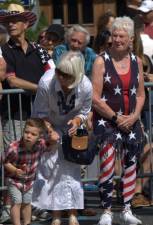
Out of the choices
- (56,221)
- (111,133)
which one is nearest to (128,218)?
(56,221)

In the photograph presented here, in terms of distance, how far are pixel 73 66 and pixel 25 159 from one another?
0.98 meters

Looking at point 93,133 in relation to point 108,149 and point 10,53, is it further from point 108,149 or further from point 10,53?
point 10,53

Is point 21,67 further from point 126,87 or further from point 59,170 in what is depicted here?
point 59,170

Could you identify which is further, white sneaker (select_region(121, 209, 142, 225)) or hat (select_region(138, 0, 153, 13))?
hat (select_region(138, 0, 153, 13))

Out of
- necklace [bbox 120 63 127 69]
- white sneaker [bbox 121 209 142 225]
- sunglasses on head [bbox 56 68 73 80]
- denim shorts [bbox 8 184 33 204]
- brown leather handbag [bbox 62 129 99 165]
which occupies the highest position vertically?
sunglasses on head [bbox 56 68 73 80]

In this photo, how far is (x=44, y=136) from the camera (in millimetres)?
7918

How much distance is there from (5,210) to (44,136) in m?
1.15

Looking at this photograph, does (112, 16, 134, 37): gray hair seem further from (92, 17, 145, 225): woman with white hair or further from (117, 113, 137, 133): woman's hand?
(117, 113, 137, 133): woman's hand

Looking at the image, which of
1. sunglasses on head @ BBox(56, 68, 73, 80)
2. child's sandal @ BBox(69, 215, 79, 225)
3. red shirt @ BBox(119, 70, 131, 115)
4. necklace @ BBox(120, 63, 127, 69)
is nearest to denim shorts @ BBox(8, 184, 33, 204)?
child's sandal @ BBox(69, 215, 79, 225)

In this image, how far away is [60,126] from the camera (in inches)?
316

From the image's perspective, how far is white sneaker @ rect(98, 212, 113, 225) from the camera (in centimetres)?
825

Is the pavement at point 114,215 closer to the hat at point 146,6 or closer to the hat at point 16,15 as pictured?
the hat at point 16,15

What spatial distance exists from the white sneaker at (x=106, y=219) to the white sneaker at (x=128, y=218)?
0.52ft

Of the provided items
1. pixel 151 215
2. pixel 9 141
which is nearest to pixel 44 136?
pixel 9 141
